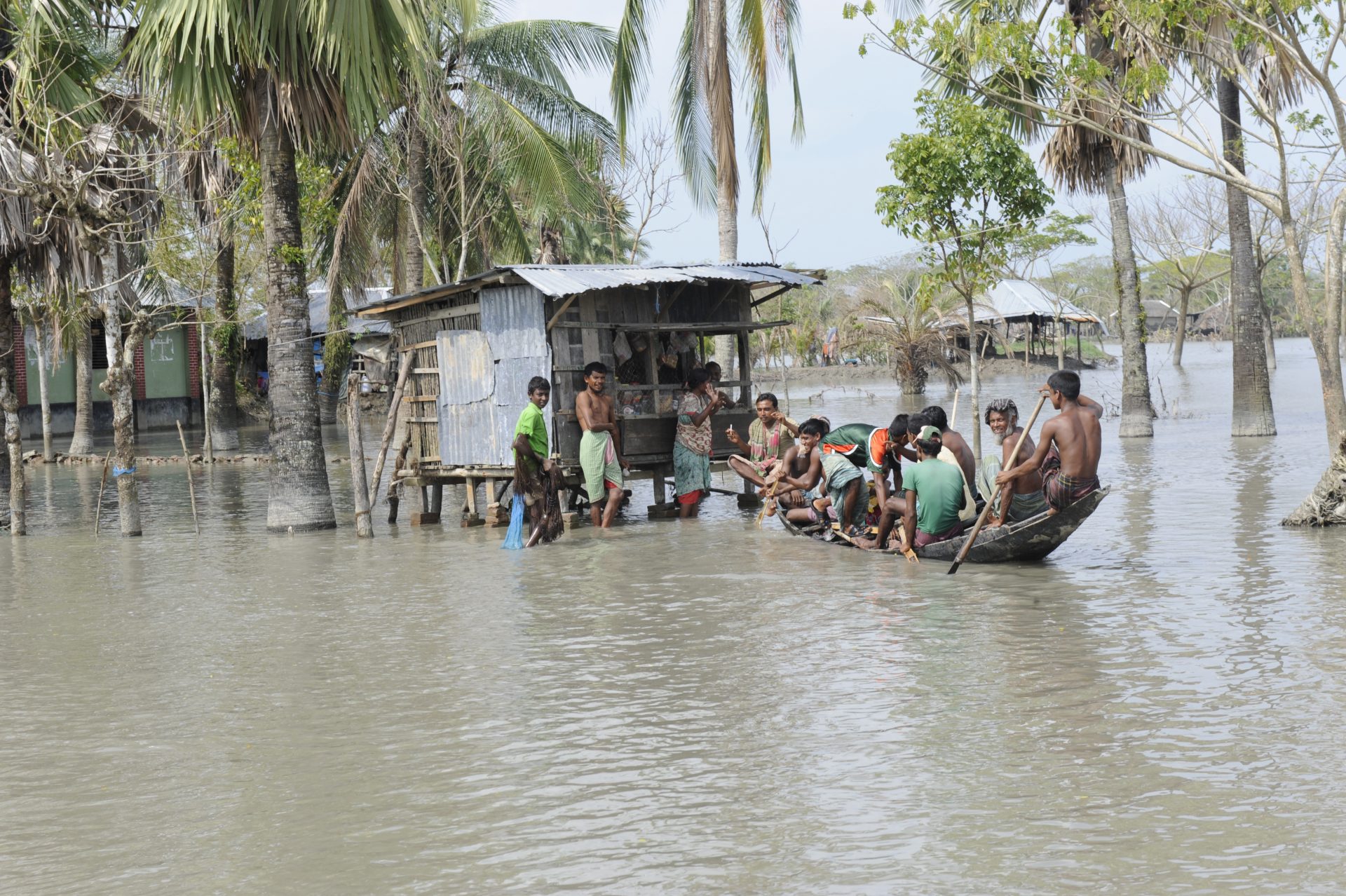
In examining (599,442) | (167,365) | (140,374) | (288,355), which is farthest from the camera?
(167,365)

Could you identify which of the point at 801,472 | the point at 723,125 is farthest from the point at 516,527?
the point at 723,125

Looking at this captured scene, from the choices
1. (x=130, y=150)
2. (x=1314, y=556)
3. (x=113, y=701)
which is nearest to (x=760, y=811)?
(x=113, y=701)

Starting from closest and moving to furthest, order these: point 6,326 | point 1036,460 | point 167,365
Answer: point 1036,460 → point 6,326 → point 167,365

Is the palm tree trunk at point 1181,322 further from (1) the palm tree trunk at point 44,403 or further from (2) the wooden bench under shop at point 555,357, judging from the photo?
(1) the palm tree trunk at point 44,403

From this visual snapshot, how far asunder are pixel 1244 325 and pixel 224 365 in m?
19.6

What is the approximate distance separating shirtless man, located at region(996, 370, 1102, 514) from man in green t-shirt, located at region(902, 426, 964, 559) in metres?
0.67

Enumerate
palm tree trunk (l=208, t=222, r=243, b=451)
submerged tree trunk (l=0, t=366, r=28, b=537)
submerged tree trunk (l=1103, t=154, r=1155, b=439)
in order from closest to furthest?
submerged tree trunk (l=0, t=366, r=28, b=537) < submerged tree trunk (l=1103, t=154, r=1155, b=439) < palm tree trunk (l=208, t=222, r=243, b=451)

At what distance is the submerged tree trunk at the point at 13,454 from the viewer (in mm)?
15000

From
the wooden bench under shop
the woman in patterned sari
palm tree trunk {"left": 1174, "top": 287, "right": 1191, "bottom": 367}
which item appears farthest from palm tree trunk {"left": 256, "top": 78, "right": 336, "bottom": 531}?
palm tree trunk {"left": 1174, "top": 287, "right": 1191, "bottom": 367}

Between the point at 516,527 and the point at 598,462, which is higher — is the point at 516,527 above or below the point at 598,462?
below

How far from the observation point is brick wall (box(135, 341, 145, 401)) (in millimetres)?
38062

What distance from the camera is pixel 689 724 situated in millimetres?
6938

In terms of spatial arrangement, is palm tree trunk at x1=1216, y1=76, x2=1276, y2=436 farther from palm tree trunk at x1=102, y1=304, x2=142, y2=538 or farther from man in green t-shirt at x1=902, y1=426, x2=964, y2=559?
palm tree trunk at x1=102, y1=304, x2=142, y2=538

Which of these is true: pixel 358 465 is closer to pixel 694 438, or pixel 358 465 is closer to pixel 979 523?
pixel 694 438
